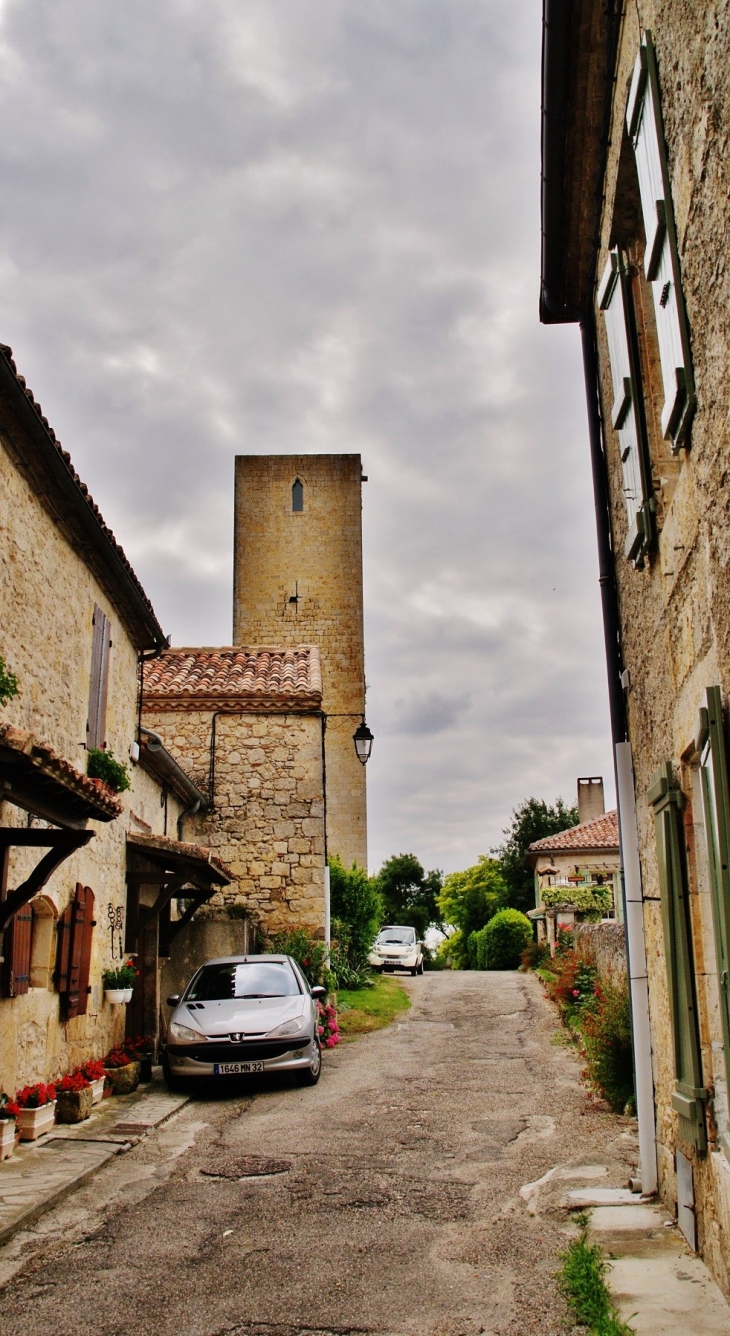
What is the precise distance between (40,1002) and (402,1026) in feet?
24.9

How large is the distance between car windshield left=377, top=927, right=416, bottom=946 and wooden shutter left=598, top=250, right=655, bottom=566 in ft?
74.2

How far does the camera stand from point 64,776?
21.2ft

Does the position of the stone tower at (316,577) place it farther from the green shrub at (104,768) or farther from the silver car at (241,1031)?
the green shrub at (104,768)

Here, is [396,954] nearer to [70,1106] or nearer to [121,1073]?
[121,1073]

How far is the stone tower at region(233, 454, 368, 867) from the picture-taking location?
2688 cm

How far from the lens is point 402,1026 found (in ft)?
48.7

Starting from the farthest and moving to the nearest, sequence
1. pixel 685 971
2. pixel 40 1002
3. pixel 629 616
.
→ pixel 40 1002
pixel 629 616
pixel 685 971

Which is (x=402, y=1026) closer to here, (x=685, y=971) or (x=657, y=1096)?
(x=657, y=1096)

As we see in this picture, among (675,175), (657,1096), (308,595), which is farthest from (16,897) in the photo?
(308,595)

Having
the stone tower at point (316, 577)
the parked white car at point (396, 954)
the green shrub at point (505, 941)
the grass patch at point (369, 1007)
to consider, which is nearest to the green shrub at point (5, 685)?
the grass patch at point (369, 1007)

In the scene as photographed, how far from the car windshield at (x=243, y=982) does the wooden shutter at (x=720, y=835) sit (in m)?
7.94

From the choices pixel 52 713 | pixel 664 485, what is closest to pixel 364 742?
pixel 52 713

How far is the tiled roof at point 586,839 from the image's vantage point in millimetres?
29641

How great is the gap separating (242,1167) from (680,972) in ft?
12.6
